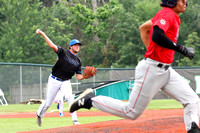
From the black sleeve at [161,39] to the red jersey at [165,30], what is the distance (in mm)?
57

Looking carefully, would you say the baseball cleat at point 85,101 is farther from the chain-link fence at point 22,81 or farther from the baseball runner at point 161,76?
the chain-link fence at point 22,81

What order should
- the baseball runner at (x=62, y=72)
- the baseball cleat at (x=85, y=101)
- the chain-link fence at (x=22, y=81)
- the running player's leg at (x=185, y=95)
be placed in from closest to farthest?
the running player's leg at (x=185, y=95), the baseball cleat at (x=85, y=101), the baseball runner at (x=62, y=72), the chain-link fence at (x=22, y=81)

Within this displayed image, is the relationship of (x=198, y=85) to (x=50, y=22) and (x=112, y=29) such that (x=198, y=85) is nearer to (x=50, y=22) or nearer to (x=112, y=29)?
(x=112, y=29)

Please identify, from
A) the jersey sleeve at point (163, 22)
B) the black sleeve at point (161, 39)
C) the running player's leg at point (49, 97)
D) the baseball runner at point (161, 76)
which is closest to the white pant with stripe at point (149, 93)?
the baseball runner at point (161, 76)

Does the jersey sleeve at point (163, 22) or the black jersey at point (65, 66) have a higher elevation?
the jersey sleeve at point (163, 22)

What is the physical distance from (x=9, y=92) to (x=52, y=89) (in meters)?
13.2

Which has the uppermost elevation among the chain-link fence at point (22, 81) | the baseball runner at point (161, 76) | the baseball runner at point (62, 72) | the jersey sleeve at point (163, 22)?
the jersey sleeve at point (163, 22)

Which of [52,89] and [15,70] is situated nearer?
[52,89]

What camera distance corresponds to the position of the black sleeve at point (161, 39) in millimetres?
4484

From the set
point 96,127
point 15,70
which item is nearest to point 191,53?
point 96,127

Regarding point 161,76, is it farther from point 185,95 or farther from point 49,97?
point 49,97

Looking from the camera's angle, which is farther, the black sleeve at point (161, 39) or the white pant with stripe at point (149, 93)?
the white pant with stripe at point (149, 93)

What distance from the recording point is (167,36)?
15.5ft

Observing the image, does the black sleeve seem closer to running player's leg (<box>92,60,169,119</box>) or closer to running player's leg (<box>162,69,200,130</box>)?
running player's leg (<box>92,60,169,119</box>)
